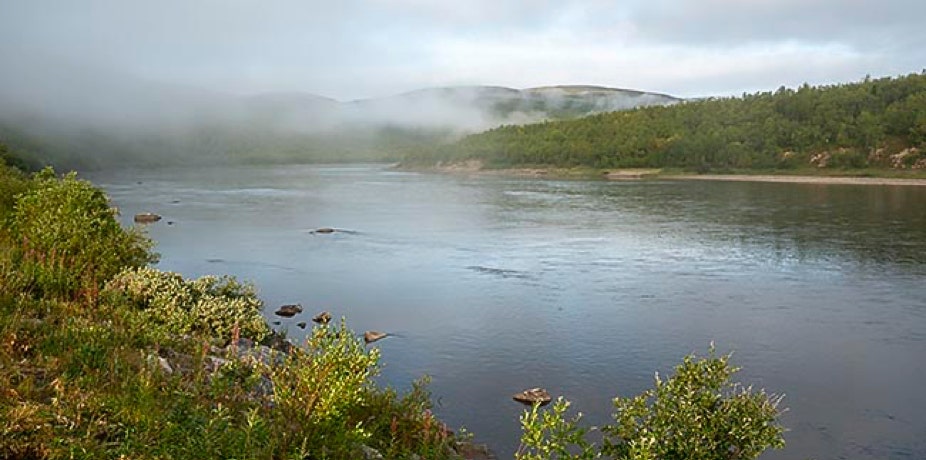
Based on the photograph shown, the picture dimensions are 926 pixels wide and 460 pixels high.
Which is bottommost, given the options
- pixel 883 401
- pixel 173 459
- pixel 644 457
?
pixel 883 401

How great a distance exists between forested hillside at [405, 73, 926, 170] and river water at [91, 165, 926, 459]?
37476 millimetres

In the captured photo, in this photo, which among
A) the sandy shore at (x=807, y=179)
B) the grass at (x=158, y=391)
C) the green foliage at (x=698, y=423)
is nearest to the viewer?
the grass at (x=158, y=391)

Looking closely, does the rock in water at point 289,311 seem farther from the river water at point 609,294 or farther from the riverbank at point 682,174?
the riverbank at point 682,174

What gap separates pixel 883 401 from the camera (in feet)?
49.6

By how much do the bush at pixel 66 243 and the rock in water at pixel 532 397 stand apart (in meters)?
7.98

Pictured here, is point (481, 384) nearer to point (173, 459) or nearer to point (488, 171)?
point (173, 459)

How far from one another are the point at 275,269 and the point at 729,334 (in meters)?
17.2

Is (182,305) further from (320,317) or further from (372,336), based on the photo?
(320,317)

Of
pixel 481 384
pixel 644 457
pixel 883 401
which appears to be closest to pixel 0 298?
pixel 644 457

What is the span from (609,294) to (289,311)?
415 inches

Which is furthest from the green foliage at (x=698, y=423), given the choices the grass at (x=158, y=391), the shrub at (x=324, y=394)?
the grass at (x=158, y=391)

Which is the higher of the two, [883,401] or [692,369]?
[692,369]

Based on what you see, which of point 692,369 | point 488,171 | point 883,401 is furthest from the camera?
point 488,171

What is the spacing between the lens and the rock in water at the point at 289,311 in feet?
69.6
